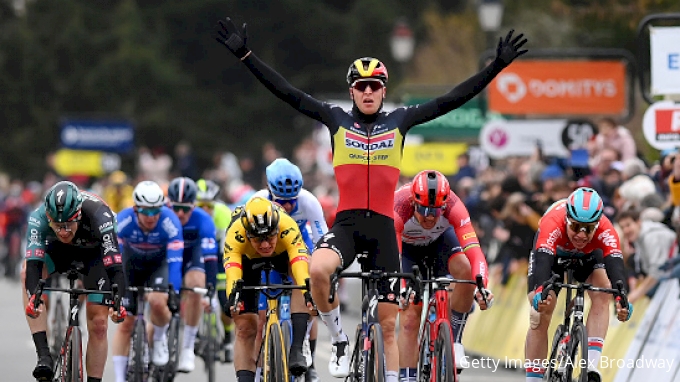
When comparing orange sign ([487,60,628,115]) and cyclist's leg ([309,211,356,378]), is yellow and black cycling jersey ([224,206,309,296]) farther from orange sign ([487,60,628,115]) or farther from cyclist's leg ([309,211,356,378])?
orange sign ([487,60,628,115])

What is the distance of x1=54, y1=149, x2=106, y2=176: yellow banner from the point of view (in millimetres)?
51000

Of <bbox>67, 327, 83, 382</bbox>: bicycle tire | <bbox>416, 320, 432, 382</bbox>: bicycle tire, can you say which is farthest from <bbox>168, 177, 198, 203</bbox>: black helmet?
<bbox>416, 320, 432, 382</bbox>: bicycle tire

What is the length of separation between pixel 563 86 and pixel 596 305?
11236 mm

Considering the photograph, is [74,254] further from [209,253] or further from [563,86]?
[563,86]

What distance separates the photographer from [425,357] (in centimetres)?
1150

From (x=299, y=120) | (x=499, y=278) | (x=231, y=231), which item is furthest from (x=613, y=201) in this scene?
(x=299, y=120)

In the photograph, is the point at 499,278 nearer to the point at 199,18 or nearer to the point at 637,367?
the point at 637,367

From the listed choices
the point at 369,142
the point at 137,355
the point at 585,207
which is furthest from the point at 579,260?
the point at 137,355

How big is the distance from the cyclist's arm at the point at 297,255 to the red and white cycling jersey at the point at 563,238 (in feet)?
5.71

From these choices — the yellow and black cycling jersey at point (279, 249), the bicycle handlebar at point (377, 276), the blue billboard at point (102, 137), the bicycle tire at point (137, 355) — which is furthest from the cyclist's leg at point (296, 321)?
the blue billboard at point (102, 137)

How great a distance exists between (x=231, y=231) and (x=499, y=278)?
26.2 ft

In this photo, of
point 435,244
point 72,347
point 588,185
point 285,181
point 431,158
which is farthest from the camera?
point 431,158

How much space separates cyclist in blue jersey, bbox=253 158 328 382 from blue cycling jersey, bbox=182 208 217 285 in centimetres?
217

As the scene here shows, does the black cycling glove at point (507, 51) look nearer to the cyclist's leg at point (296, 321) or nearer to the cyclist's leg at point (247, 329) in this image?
the cyclist's leg at point (296, 321)
